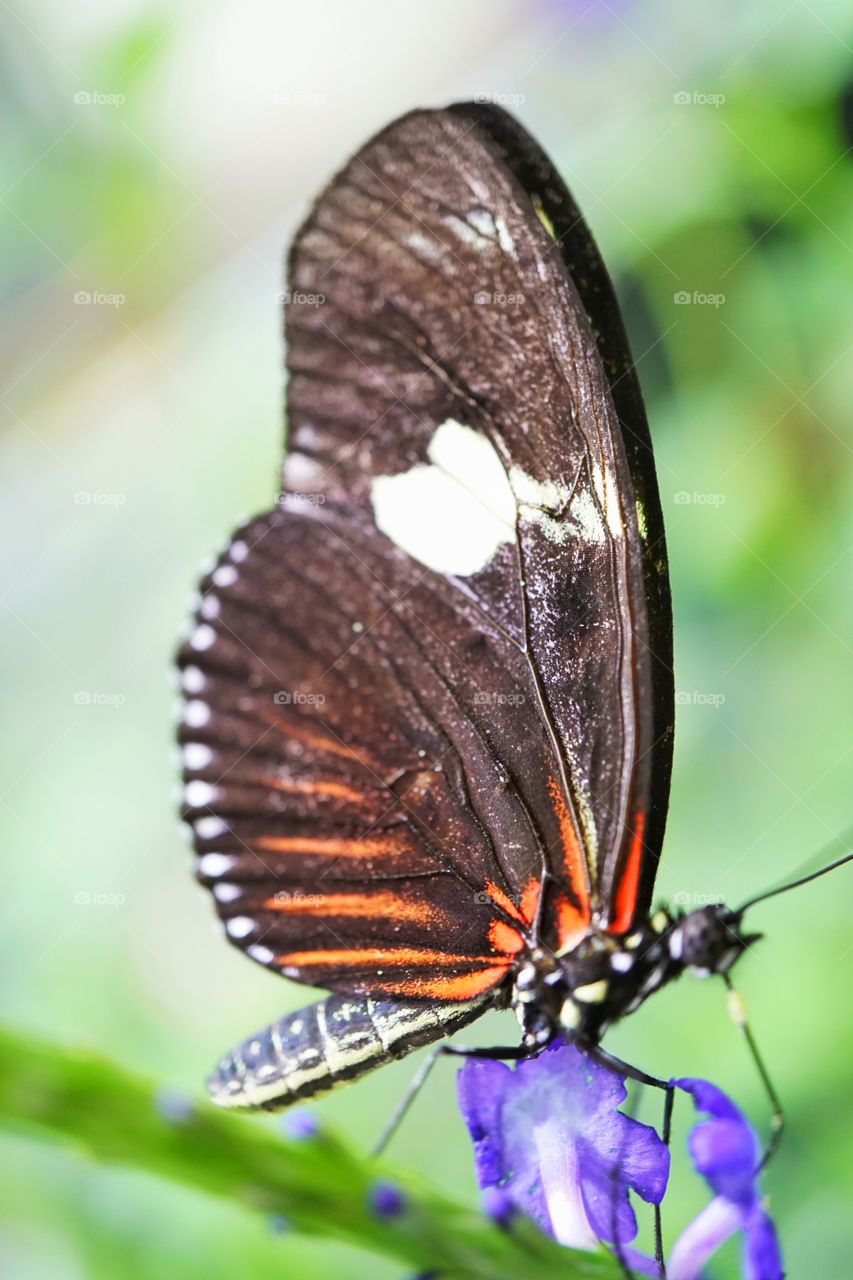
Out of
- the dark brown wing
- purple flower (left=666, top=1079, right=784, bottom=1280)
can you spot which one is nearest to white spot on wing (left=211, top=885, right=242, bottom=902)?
the dark brown wing

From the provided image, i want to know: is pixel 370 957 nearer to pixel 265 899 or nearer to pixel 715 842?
pixel 265 899

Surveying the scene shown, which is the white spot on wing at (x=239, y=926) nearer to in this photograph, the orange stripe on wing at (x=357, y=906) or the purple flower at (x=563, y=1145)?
the orange stripe on wing at (x=357, y=906)

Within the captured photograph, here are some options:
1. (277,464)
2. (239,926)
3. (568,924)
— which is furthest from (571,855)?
(277,464)

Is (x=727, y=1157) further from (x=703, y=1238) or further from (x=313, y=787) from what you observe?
(x=313, y=787)

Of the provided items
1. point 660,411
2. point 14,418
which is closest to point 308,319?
point 660,411

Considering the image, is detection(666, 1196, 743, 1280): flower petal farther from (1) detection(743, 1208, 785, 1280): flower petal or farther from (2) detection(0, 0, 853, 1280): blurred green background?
(2) detection(0, 0, 853, 1280): blurred green background

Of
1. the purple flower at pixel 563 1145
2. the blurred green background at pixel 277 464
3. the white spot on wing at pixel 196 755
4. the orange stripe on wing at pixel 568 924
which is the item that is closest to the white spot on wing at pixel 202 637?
the white spot on wing at pixel 196 755

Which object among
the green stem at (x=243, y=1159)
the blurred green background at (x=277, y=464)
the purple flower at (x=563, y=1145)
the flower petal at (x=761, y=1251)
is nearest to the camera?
the green stem at (x=243, y=1159)
